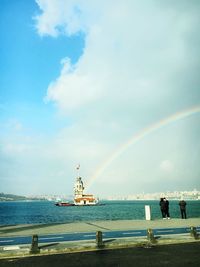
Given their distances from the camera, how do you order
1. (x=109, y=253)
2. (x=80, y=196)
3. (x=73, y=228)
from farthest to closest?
(x=80, y=196)
(x=73, y=228)
(x=109, y=253)

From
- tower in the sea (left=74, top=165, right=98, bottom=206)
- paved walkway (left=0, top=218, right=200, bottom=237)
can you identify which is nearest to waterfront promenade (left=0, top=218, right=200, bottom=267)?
paved walkway (left=0, top=218, right=200, bottom=237)

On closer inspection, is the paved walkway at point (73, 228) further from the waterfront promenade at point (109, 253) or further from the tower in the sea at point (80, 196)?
the tower in the sea at point (80, 196)

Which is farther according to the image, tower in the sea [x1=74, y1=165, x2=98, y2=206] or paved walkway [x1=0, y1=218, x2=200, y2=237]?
tower in the sea [x1=74, y1=165, x2=98, y2=206]

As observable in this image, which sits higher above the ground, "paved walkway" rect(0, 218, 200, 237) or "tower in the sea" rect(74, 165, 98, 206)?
"tower in the sea" rect(74, 165, 98, 206)

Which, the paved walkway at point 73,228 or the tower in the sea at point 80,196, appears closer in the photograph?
the paved walkway at point 73,228

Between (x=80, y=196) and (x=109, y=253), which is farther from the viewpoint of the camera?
(x=80, y=196)

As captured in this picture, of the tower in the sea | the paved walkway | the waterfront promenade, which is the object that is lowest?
the waterfront promenade

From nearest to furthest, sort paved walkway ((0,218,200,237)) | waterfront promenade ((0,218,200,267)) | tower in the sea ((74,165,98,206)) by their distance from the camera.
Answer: waterfront promenade ((0,218,200,267))
paved walkway ((0,218,200,237))
tower in the sea ((74,165,98,206))

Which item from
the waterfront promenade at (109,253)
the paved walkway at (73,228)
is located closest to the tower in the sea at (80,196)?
the paved walkway at (73,228)

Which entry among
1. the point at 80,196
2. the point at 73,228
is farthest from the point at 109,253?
the point at 80,196

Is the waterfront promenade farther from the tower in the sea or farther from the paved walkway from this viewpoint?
the tower in the sea

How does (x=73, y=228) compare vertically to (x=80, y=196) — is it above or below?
below

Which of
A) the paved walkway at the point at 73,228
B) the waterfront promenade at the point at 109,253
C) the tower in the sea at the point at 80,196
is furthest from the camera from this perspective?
the tower in the sea at the point at 80,196

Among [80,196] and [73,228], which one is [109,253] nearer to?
[73,228]
